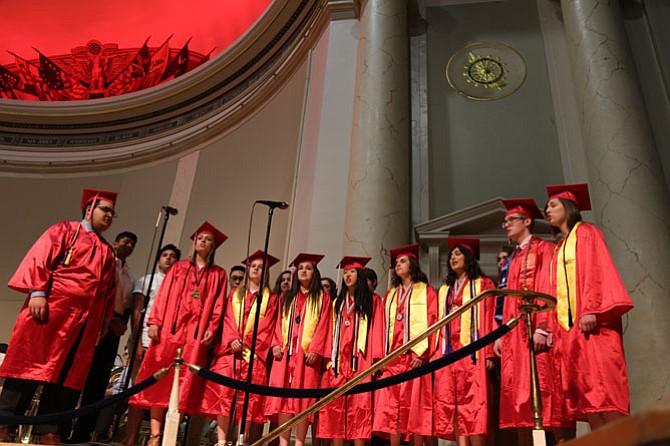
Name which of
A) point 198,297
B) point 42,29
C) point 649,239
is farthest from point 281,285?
point 42,29

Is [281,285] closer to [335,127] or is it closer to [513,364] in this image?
[513,364]

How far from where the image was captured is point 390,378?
2.98m

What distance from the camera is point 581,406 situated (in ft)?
10.8

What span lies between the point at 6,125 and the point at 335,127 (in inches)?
352

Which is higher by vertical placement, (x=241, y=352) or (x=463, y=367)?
(x=241, y=352)

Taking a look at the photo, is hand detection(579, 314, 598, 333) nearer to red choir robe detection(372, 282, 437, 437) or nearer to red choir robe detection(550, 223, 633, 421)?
red choir robe detection(550, 223, 633, 421)

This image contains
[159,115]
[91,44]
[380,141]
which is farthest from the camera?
[91,44]

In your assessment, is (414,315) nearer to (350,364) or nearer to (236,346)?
(350,364)

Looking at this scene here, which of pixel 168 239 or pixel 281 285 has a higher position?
pixel 168 239

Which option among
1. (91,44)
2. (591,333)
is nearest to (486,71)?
(591,333)

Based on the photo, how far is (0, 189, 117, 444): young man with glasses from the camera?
374cm

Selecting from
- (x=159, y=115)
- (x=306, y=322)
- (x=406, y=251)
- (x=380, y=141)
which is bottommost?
(x=306, y=322)

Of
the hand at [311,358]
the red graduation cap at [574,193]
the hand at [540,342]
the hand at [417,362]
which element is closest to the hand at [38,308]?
the hand at [311,358]

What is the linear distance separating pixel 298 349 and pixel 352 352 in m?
0.41
